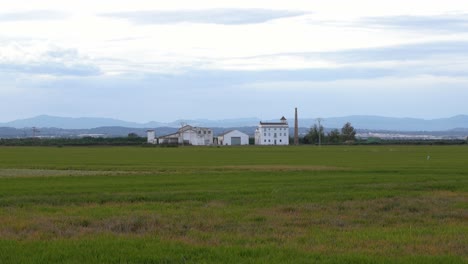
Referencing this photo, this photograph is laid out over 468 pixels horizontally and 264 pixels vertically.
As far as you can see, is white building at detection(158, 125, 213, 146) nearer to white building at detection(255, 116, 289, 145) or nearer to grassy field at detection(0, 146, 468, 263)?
white building at detection(255, 116, 289, 145)

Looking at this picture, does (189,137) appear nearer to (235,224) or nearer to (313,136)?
(313,136)

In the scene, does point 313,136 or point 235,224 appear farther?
point 313,136

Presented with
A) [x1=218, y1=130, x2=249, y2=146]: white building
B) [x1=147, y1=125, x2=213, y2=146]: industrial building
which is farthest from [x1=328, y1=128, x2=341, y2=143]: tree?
[x1=147, y1=125, x2=213, y2=146]: industrial building

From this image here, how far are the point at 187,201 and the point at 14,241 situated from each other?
29.2 feet

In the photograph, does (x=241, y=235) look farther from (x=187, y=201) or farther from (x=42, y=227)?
(x=187, y=201)

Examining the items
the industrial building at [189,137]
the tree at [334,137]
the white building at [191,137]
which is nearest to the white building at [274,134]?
the tree at [334,137]

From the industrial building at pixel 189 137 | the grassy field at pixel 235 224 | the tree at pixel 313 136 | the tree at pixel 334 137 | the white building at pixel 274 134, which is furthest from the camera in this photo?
the white building at pixel 274 134

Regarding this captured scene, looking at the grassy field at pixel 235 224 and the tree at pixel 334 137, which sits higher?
the tree at pixel 334 137

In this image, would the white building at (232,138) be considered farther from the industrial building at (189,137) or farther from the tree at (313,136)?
the tree at (313,136)

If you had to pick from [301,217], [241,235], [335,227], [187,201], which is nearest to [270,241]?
[241,235]

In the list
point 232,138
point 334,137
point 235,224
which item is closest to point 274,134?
point 232,138

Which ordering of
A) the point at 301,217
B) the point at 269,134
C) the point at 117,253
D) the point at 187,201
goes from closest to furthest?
the point at 117,253, the point at 301,217, the point at 187,201, the point at 269,134

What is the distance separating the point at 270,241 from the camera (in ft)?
42.0

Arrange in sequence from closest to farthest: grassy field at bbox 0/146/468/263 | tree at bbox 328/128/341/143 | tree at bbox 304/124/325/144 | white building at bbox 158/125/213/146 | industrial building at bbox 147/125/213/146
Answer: grassy field at bbox 0/146/468/263 → industrial building at bbox 147/125/213/146 → white building at bbox 158/125/213/146 → tree at bbox 304/124/325/144 → tree at bbox 328/128/341/143
